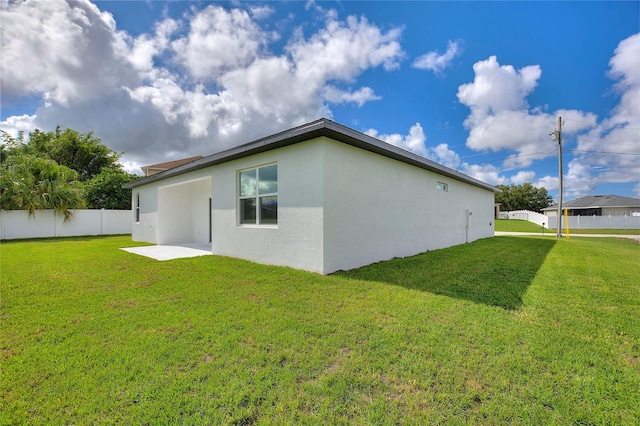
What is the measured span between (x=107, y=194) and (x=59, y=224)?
4759 millimetres

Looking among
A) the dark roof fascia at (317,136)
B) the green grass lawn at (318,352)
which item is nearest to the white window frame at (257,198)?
the dark roof fascia at (317,136)

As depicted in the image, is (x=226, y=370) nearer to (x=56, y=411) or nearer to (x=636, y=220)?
(x=56, y=411)

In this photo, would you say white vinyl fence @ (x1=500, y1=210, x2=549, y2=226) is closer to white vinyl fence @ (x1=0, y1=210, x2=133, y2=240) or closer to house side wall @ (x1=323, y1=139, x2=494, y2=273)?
house side wall @ (x1=323, y1=139, x2=494, y2=273)

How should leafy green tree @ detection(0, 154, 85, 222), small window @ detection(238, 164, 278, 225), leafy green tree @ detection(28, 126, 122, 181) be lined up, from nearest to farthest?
small window @ detection(238, 164, 278, 225), leafy green tree @ detection(0, 154, 85, 222), leafy green tree @ detection(28, 126, 122, 181)

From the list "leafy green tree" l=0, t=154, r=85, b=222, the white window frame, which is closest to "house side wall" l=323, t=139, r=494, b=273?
the white window frame

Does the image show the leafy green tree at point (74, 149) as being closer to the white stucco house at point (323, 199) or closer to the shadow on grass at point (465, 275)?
the white stucco house at point (323, 199)

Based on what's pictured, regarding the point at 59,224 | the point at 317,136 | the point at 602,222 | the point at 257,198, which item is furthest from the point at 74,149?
the point at 602,222

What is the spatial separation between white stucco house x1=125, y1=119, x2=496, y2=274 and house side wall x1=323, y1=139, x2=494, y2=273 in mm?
24

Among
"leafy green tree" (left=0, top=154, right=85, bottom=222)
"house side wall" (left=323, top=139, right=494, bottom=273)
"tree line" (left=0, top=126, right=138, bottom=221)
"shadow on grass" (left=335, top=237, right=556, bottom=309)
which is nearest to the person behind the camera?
"shadow on grass" (left=335, top=237, right=556, bottom=309)

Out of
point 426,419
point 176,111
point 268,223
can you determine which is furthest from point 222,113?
point 426,419

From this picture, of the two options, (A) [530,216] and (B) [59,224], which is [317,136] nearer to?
(B) [59,224]

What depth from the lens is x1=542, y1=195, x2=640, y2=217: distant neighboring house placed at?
3122 centimetres

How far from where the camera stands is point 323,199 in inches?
221

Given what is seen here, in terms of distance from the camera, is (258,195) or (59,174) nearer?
(258,195)
